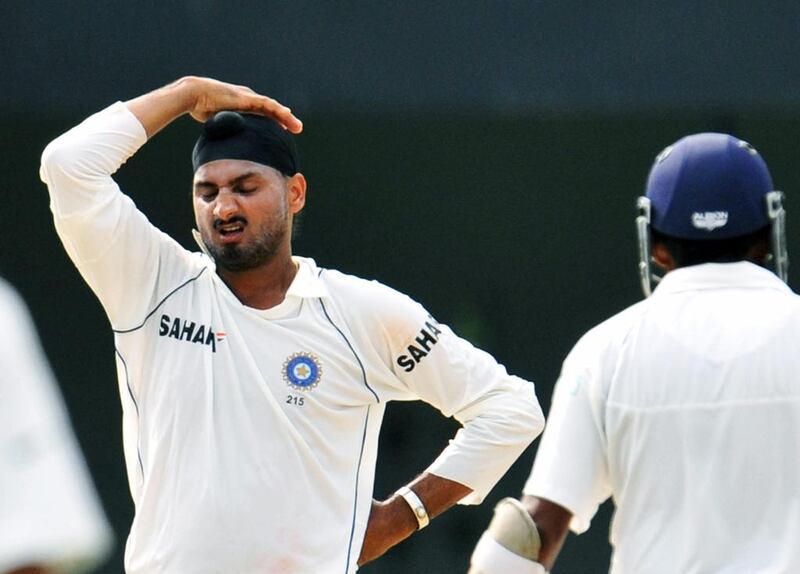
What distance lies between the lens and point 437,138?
7898mm

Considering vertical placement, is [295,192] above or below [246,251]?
above

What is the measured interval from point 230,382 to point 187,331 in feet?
0.56

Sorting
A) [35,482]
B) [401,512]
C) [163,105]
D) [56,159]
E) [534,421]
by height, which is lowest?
[401,512]

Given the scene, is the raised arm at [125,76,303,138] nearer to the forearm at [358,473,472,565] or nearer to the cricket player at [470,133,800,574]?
the forearm at [358,473,472,565]

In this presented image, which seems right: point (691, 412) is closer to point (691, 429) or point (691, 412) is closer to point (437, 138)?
point (691, 429)

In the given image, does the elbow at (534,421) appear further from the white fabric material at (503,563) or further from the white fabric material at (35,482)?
the white fabric material at (35,482)

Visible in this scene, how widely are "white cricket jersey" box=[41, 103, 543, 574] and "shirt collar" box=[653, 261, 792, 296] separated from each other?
48.1 inches

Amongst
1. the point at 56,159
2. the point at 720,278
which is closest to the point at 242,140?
the point at 56,159

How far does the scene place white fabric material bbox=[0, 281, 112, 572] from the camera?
A: 2395mm

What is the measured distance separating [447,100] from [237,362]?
301cm

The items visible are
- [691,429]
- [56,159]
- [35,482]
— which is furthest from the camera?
[56,159]

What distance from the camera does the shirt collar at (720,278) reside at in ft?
11.3

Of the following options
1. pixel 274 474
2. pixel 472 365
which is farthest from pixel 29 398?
pixel 472 365

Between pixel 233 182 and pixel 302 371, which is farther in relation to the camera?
pixel 233 182
